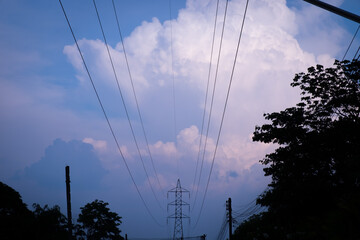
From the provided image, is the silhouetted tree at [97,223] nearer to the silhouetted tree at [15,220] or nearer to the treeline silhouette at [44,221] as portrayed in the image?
the treeline silhouette at [44,221]

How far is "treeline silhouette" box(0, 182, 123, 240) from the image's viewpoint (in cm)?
2617

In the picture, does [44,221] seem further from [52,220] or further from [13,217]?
[13,217]

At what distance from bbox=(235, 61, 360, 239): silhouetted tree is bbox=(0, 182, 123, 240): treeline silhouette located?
73.4 feet

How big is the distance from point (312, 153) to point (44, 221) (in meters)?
36.9

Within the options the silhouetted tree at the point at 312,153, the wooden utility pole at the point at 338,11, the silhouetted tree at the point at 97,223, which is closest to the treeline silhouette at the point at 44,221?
the silhouetted tree at the point at 97,223

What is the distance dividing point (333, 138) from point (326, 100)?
3.36 meters

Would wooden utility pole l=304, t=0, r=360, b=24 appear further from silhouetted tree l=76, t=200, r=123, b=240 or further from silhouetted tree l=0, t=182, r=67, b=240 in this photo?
silhouetted tree l=76, t=200, r=123, b=240

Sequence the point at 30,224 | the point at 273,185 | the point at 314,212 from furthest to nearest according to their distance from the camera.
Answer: the point at 30,224
the point at 273,185
the point at 314,212

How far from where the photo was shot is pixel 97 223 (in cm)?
5078

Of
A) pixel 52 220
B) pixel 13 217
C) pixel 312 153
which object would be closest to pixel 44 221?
pixel 52 220

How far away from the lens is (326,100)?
65.5 feet

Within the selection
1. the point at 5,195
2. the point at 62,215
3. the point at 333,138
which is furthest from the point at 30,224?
the point at 333,138

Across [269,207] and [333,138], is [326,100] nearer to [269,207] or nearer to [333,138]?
[333,138]

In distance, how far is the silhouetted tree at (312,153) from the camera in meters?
17.6
